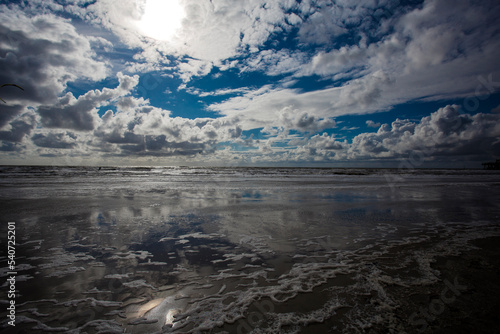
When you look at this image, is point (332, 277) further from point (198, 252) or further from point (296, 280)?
point (198, 252)

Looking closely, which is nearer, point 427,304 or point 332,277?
point 427,304

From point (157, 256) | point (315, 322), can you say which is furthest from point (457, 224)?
point (157, 256)

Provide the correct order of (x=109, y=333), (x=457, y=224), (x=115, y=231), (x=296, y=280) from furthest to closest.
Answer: (x=457, y=224), (x=115, y=231), (x=296, y=280), (x=109, y=333)

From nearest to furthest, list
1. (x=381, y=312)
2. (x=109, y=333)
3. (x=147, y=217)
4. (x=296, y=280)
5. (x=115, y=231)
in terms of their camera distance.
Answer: (x=109, y=333) → (x=381, y=312) → (x=296, y=280) → (x=115, y=231) → (x=147, y=217)

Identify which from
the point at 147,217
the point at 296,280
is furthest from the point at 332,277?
the point at 147,217

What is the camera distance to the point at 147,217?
1027 cm

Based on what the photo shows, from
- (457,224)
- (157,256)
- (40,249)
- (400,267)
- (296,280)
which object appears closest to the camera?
(296,280)

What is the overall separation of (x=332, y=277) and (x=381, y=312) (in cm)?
125

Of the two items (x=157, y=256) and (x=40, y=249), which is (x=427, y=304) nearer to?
(x=157, y=256)

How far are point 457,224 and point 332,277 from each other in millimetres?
7557

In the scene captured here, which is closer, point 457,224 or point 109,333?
point 109,333

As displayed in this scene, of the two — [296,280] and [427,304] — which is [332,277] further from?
[427,304]

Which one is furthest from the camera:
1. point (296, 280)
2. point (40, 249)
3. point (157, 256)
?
point (40, 249)

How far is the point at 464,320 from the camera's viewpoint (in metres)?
3.39
